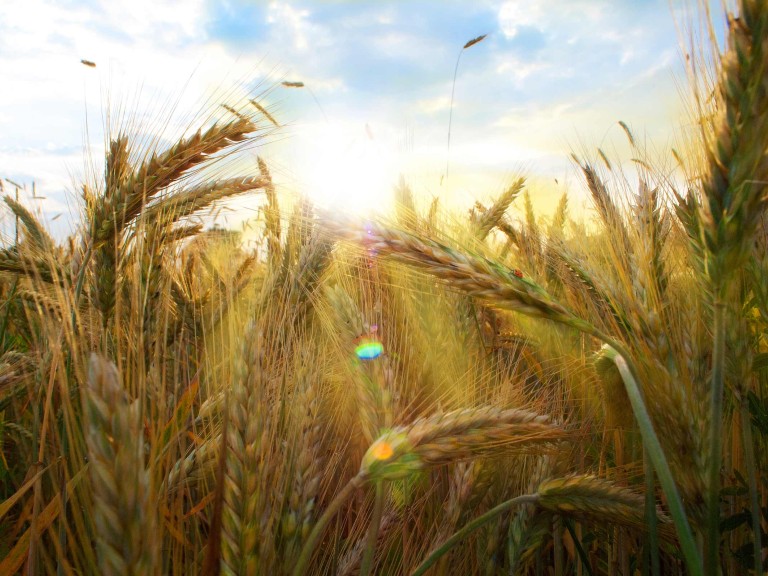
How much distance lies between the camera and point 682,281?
5.79ft

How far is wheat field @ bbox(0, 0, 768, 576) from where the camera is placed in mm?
968

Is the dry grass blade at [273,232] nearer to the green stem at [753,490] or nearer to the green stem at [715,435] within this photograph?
the green stem at [715,435]

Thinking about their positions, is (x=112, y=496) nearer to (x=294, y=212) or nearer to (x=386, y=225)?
(x=386, y=225)

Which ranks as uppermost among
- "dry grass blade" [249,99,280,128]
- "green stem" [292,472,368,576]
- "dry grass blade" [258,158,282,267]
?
"dry grass blade" [249,99,280,128]

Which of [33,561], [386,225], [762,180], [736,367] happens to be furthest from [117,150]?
[736,367]

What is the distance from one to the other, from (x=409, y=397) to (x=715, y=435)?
87cm

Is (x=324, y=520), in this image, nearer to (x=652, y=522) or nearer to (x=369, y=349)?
(x=369, y=349)

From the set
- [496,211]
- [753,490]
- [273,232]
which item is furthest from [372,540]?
[496,211]

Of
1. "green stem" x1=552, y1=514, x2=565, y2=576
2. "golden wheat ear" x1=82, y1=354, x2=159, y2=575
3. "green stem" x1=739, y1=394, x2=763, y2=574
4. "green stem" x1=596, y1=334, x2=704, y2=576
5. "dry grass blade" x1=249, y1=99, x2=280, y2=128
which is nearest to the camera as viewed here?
"golden wheat ear" x1=82, y1=354, x2=159, y2=575

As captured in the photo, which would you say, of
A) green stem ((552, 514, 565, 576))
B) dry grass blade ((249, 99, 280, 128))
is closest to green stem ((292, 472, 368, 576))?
green stem ((552, 514, 565, 576))

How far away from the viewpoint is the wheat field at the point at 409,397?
968mm

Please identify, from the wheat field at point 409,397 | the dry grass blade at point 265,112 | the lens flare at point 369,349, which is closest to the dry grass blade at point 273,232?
the wheat field at point 409,397

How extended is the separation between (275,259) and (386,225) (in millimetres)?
746

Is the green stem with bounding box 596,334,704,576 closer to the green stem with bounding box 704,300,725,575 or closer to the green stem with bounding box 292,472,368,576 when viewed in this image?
the green stem with bounding box 704,300,725,575
